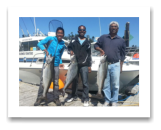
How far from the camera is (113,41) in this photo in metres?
2.88

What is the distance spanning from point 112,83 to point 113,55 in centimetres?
70

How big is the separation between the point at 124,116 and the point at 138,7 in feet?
9.51

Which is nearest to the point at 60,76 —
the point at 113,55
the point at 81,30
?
the point at 81,30

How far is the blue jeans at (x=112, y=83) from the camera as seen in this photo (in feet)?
9.48

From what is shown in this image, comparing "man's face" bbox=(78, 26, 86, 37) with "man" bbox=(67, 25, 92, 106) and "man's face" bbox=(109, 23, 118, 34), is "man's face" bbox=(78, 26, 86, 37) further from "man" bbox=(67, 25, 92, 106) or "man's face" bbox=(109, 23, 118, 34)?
"man's face" bbox=(109, 23, 118, 34)

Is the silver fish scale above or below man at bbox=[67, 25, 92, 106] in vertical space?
below

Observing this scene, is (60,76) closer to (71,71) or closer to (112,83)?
(71,71)

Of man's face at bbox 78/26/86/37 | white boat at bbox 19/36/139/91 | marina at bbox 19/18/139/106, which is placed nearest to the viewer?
man's face at bbox 78/26/86/37

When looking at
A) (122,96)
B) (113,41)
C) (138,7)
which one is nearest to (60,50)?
(113,41)

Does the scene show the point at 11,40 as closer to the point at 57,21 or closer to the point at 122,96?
the point at 57,21

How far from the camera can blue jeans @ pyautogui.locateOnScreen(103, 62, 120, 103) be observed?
9.48ft

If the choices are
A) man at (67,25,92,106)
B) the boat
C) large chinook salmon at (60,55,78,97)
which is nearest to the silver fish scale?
large chinook salmon at (60,55,78,97)

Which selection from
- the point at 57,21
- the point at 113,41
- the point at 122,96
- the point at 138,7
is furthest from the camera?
the point at 122,96

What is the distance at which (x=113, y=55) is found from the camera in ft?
9.38
